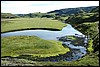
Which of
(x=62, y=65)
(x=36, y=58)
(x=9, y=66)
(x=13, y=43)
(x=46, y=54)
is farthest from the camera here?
(x=13, y=43)

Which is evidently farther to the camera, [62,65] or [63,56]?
[63,56]

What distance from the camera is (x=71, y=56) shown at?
57.3m

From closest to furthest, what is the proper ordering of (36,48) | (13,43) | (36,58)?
(36,58) → (36,48) → (13,43)

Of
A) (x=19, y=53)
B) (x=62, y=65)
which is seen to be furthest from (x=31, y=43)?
(x=62, y=65)


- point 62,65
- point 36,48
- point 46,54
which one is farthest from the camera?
point 36,48

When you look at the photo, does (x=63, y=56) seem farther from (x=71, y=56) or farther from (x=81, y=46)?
(x=81, y=46)

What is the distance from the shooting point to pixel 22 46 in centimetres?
6544

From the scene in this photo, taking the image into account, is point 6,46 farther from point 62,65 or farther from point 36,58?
point 62,65

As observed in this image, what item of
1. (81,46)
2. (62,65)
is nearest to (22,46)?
(81,46)

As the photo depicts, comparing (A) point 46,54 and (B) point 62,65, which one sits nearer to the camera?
(B) point 62,65

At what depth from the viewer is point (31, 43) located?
70.8 metres

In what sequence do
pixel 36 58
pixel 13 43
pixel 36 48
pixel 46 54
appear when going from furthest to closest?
pixel 13 43
pixel 36 48
pixel 46 54
pixel 36 58

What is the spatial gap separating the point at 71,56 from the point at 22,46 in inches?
667

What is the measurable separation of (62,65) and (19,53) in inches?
792
